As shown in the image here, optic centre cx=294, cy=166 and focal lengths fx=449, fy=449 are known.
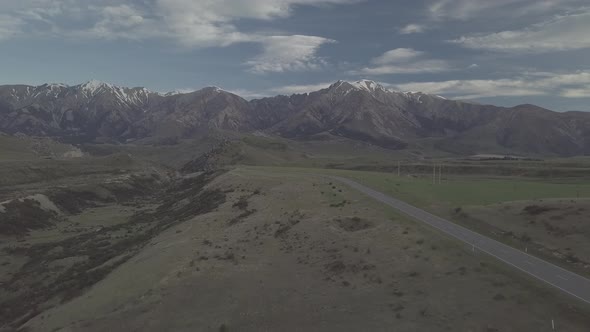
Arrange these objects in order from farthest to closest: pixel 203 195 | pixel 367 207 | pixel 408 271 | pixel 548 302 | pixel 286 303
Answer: pixel 203 195 < pixel 367 207 < pixel 408 271 < pixel 286 303 < pixel 548 302

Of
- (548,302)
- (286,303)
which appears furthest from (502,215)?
(286,303)

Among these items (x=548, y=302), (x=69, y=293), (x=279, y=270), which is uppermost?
(x=548, y=302)

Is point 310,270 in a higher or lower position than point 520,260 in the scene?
lower

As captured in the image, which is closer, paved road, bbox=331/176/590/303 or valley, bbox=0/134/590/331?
valley, bbox=0/134/590/331

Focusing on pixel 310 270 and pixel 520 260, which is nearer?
pixel 520 260

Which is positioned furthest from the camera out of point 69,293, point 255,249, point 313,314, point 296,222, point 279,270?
point 296,222

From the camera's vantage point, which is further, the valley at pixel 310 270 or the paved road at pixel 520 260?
the paved road at pixel 520 260

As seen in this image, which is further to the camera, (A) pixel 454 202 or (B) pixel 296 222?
(A) pixel 454 202

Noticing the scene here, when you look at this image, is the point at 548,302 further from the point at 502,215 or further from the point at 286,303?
the point at 502,215
